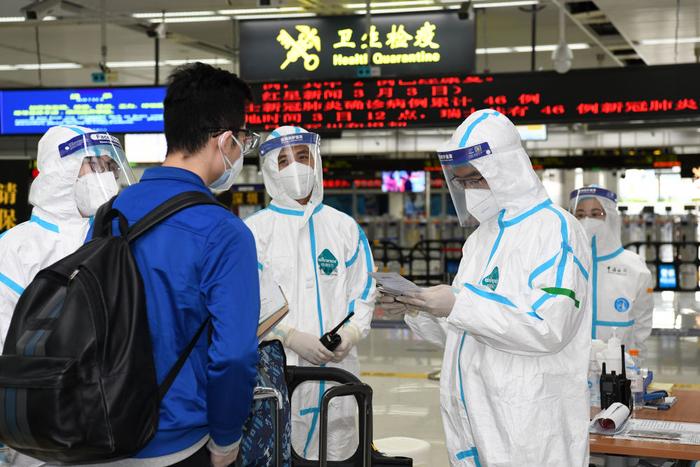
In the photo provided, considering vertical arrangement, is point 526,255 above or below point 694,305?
above

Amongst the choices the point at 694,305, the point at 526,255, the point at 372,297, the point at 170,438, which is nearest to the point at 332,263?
the point at 372,297

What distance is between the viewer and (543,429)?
2.54m

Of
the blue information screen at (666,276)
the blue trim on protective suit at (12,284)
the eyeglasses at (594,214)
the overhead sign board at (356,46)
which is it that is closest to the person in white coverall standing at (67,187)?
the blue trim on protective suit at (12,284)

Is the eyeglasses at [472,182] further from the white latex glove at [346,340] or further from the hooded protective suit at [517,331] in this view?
the white latex glove at [346,340]

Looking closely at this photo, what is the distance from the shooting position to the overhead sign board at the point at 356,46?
7762mm

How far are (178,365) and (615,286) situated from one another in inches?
140

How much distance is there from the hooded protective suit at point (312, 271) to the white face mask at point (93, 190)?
28.7 inches

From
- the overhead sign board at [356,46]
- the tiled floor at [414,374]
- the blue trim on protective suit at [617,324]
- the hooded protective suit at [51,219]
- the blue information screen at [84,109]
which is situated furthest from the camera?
the blue information screen at [84,109]

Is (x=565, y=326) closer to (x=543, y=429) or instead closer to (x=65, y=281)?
(x=543, y=429)

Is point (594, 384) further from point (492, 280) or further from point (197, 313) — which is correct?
point (197, 313)

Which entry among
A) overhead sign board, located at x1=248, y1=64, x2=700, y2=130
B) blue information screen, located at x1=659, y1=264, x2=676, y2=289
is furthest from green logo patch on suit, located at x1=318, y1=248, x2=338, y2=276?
blue information screen, located at x1=659, y1=264, x2=676, y2=289

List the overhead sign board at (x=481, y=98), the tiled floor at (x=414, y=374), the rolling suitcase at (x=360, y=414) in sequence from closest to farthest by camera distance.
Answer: the rolling suitcase at (x=360, y=414), the tiled floor at (x=414, y=374), the overhead sign board at (x=481, y=98)

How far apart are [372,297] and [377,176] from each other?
20.4 meters

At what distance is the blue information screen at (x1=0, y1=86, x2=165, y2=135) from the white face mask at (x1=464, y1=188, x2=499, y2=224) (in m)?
5.91
